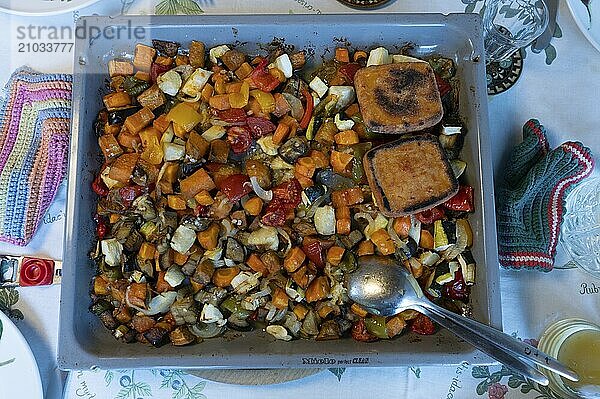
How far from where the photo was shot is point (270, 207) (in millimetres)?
1500

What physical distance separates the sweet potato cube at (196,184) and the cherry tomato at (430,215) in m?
0.48

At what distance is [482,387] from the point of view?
153 centimetres

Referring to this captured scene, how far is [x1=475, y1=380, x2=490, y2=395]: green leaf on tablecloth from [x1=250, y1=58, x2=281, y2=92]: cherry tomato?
859 mm

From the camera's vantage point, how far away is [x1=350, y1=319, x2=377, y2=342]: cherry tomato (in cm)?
146

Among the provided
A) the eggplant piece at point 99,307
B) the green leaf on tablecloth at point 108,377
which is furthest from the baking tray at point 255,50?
the green leaf on tablecloth at point 108,377

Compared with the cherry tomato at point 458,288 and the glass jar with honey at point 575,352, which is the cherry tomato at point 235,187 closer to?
the cherry tomato at point 458,288

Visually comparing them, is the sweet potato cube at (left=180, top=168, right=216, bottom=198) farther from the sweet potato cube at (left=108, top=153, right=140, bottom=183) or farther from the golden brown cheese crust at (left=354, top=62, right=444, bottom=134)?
the golden brown cheese crust at (left=354, top=62, right=444, bottom=134)

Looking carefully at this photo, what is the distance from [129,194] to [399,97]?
25.9 inches

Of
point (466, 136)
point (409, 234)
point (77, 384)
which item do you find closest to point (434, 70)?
point (466, 136)

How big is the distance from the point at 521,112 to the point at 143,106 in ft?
3.08

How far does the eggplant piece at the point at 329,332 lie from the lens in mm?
1452

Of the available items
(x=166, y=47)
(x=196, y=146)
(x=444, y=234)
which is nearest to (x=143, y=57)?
(x=166, y=47)

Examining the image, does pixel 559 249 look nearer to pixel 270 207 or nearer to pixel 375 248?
pixel 375 248

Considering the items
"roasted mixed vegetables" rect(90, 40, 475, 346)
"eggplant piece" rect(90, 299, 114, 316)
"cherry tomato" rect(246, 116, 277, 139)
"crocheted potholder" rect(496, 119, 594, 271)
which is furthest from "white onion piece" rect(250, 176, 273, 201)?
"crocheted potholder" rect(496, 119, 594, 271)
